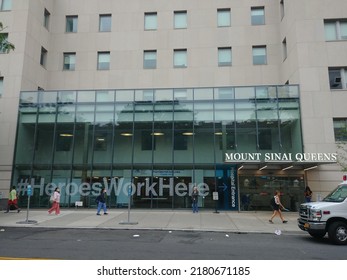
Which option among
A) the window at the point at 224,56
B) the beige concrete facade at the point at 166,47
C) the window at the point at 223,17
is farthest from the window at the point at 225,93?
the window at the point at 223,17

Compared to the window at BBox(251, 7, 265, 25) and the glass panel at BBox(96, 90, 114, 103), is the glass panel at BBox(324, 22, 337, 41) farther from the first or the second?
the glass panel at BBox(96, 90, 114, 103)

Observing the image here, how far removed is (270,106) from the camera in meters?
22.9

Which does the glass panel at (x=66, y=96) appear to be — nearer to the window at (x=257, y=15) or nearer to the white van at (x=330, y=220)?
the window at (x=257, y=15)

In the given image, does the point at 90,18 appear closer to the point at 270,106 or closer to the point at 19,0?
the point at 19,0

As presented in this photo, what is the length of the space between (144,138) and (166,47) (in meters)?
8.55

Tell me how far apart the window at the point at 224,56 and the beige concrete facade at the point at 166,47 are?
1.38 feet

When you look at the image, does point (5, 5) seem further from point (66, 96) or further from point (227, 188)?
point (227, 188)

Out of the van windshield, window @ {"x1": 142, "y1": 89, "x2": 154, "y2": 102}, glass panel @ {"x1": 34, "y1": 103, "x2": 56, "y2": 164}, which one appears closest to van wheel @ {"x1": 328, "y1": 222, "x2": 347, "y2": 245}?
the van windshield

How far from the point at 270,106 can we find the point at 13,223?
18306mm

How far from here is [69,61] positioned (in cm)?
2747

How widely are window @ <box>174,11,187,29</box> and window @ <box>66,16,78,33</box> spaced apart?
9.14m

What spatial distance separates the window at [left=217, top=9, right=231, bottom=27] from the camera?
2666 cm

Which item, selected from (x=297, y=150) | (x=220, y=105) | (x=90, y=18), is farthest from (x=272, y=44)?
(x=90, y=18)

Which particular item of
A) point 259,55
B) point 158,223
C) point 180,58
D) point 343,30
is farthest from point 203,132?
point 343,30
